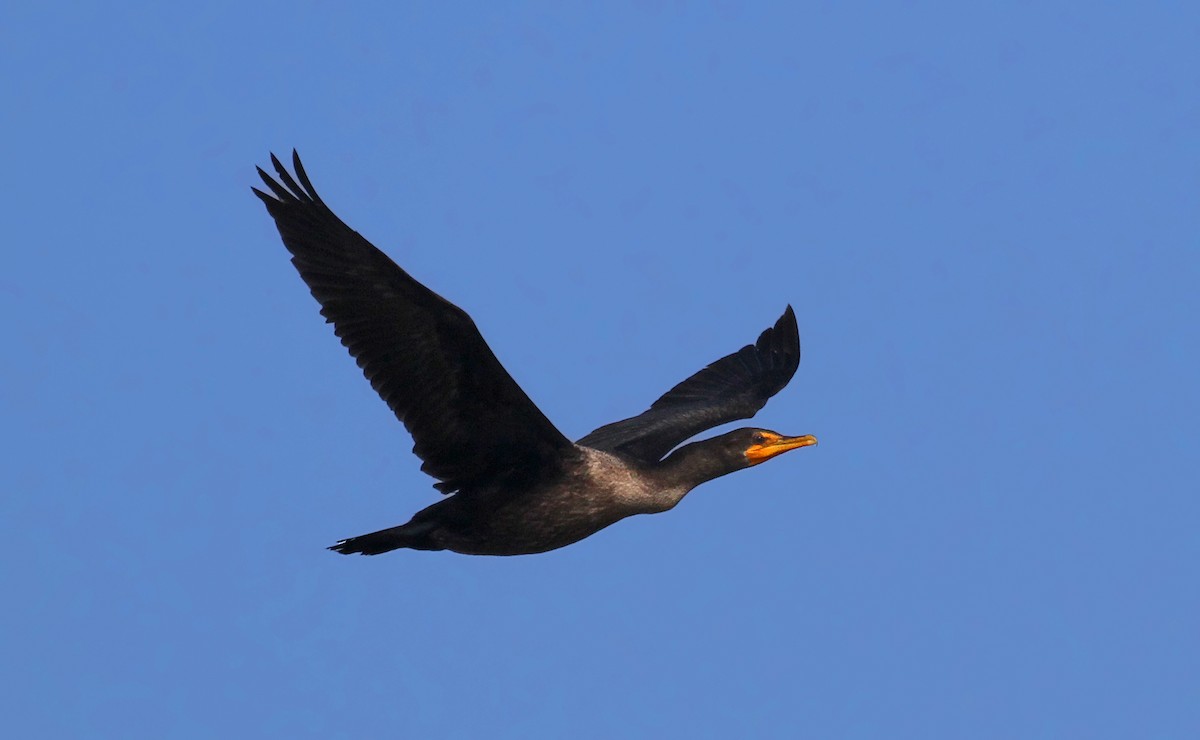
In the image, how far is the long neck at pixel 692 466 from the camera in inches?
510

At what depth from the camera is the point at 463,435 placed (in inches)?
485

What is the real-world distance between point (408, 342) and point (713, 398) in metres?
4.96

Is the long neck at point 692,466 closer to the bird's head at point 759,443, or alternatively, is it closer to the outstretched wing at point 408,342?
the bird's head at point 759,443

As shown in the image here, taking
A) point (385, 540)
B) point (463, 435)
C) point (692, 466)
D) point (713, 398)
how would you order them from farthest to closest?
point (713, 398), point (692, 466), point (385, 540), point (463, 435)

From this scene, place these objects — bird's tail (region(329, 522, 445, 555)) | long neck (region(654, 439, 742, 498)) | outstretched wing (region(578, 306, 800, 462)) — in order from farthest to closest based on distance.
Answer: outstretched wing (region(578, 306, 800, 462))
long neck (region(654, 439, 742, 498))
bird's tail (region(329, 522, 445, 555))

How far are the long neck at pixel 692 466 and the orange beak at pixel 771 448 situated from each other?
0.52 feet

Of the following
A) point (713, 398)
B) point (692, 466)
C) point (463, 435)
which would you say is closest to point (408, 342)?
point (463, 435)

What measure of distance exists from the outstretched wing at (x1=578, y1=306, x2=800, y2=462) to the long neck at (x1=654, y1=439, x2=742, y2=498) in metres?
1.07

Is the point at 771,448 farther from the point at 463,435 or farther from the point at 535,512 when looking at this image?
the point at 463,435

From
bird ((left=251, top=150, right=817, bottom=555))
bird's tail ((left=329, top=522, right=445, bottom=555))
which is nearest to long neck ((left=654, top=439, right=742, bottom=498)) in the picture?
bird ((left=251, top=150, right=817, bottom=555))

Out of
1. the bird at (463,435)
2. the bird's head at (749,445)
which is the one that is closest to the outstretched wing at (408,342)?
the bird at (463,435)

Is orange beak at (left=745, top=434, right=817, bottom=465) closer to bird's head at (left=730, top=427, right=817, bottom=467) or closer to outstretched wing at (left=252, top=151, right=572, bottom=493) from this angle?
bird's head at (left=730, top=427, right=817, bottom=467)

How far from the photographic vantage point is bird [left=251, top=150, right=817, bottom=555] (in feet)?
37.7

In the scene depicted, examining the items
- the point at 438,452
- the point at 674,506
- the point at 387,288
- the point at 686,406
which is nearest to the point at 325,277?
the point at 387,288
